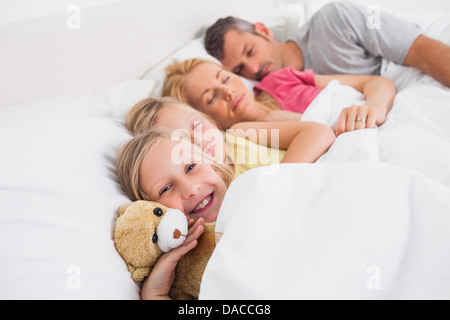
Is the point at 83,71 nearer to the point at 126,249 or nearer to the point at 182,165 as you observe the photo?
the point at 182,165

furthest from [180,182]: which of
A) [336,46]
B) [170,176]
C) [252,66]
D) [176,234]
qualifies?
[336,46]

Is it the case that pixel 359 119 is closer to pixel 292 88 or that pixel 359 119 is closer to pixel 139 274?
pixel 292 88

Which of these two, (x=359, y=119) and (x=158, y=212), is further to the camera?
(x=359, y=119)

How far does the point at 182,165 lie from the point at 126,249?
0.74 feet

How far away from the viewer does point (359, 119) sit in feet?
3.09

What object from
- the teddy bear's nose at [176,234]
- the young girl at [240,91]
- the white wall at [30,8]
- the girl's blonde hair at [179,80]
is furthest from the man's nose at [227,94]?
the teddy bear's nose at [176,234]

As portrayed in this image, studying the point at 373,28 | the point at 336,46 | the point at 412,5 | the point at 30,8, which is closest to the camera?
the point at 30,8

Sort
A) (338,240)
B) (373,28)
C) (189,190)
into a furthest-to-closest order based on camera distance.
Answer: (373,28)
(189,190)
(338,240)

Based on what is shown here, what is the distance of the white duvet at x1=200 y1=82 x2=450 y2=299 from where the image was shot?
46 cm

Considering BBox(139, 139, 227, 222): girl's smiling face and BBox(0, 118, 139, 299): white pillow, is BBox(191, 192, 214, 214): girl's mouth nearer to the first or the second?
BBox(139, 139, 227, 222): girl's smiling face

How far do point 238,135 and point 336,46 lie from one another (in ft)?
2.42

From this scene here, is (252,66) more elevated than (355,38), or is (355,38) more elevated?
(355,38)
